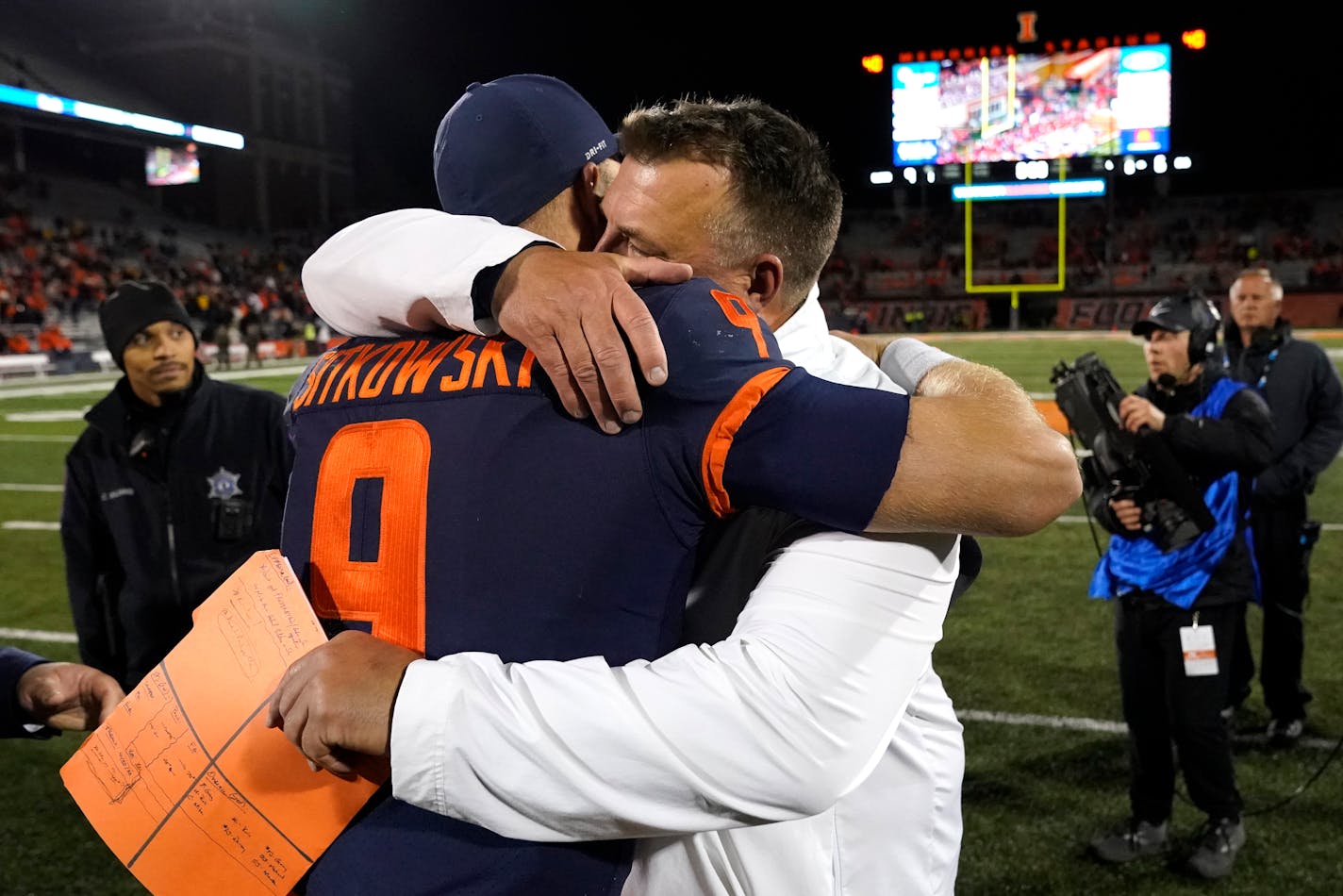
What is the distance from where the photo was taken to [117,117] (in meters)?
39.5

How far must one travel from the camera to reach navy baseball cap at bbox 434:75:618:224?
1648mm

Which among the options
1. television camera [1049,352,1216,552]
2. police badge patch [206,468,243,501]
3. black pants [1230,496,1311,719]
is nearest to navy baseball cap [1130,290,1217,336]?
television camera [1049,352,1216,552]

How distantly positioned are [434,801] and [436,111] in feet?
165

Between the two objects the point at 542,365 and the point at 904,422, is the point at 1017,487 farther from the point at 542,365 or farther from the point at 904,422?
the point at 542,365

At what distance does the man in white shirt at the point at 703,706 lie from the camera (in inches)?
40.7

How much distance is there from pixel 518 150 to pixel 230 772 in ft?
3.06

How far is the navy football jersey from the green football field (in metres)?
2.89

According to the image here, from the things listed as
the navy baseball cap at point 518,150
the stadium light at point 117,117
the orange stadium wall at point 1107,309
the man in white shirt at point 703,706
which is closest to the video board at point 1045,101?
the orange stadium wall at point 1107,309

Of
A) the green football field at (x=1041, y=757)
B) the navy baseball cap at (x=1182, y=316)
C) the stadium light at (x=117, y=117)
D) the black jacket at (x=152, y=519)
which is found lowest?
the green football field at (x=1041, y=757)

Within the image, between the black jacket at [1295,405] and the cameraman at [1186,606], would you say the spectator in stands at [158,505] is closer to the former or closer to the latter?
the cameraman at [1186,606]

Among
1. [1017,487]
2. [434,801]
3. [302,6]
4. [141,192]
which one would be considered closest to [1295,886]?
[1017,487]

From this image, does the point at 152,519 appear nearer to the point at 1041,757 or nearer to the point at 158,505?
the point at 158,505

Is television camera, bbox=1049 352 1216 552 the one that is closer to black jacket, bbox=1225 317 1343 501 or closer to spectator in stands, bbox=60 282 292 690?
black jacket, bbox=1225 317 1343 501

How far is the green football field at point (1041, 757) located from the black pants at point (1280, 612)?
7.1 inches
